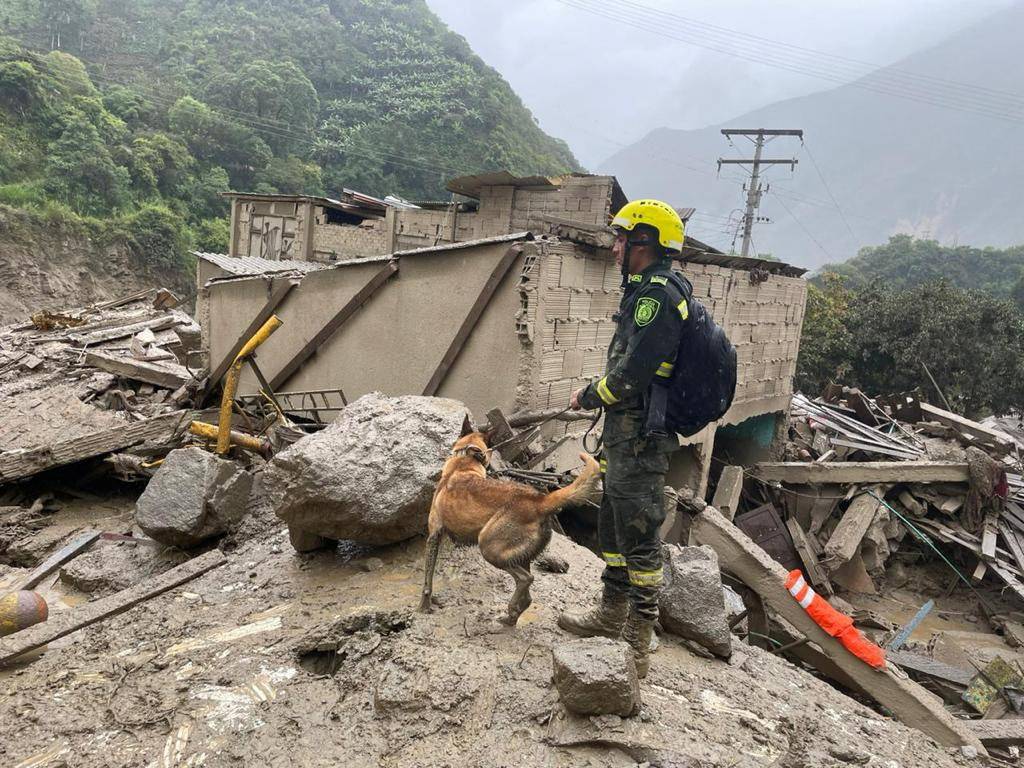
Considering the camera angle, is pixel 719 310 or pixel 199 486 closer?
pixel 199 486

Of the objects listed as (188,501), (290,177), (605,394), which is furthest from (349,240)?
(290,177)

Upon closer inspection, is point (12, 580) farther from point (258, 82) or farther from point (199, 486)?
point (258, 82)

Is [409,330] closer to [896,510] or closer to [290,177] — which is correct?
[896,510]

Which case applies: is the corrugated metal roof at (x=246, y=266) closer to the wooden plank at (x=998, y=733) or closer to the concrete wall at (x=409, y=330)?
the concrete wall at (x=409, y=330)

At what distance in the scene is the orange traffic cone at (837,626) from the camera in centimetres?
440

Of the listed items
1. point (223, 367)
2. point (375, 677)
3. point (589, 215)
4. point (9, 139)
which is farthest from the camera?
point (9, 139)

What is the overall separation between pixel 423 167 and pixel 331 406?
43.0 m

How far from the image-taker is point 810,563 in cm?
966

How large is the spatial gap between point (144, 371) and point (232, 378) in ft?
16.3

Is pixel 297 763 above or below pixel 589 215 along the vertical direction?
below

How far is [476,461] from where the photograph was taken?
3650mm

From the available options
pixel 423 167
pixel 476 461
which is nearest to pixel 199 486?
pixel 476 461

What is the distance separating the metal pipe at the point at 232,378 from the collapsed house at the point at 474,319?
1441mm

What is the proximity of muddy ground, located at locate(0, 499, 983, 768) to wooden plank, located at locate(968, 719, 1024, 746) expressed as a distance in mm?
2187
